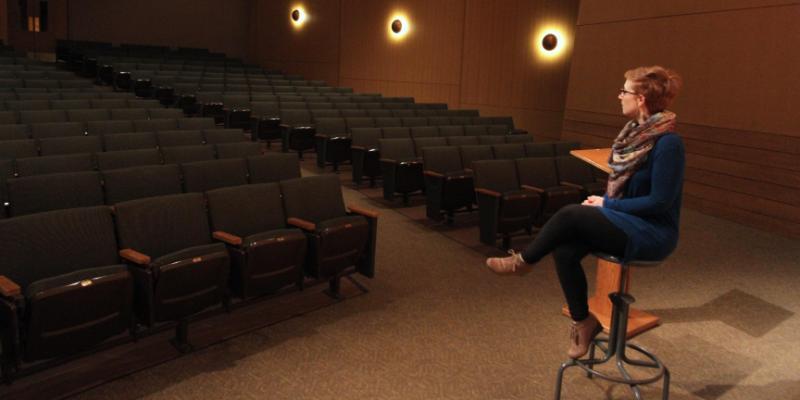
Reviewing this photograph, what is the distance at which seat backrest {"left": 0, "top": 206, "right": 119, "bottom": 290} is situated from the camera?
204 centimetres

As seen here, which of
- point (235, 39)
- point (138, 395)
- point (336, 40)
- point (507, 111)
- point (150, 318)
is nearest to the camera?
point (138, 395)

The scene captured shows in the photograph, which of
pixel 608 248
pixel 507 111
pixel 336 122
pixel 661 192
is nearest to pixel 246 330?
pixel 608 248

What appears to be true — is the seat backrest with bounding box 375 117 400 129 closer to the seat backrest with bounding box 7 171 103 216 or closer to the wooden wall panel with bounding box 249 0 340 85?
the seat backrest with bounding box 7 171 103 216

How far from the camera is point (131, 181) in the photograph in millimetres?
2936

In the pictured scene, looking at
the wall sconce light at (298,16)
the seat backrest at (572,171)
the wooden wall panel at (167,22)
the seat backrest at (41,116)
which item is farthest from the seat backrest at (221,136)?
the wooden wall panel at (167,22)

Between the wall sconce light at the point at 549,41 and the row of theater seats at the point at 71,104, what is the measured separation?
189 inches

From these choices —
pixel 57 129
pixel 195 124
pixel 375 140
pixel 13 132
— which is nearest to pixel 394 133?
pixel 375 140

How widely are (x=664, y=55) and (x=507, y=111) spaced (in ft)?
9.12

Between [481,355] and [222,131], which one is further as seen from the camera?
[222,131]

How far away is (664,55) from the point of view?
18.9 feet

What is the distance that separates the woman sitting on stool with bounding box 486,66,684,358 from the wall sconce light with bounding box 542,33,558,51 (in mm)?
6329

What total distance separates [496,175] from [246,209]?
1.87 meters

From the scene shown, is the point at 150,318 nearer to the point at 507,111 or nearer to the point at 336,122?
the point at 336,122

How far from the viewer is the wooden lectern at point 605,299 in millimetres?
2033
